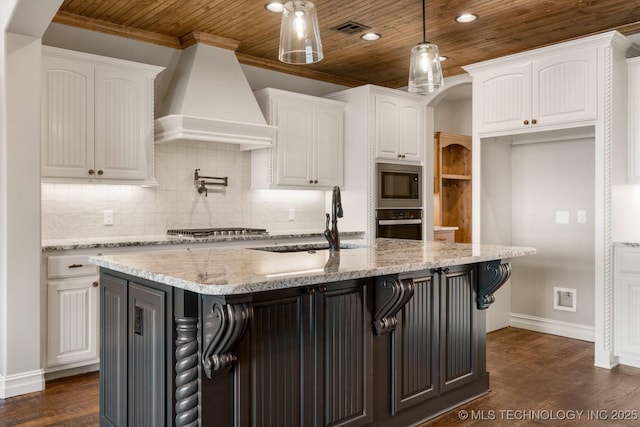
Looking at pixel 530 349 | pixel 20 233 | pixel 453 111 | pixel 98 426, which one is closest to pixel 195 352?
pixel 98 426

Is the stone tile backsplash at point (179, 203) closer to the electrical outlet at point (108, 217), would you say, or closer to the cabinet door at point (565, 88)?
the electrical outlet at point (108, 217)

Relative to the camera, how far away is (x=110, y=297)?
8.44 ft

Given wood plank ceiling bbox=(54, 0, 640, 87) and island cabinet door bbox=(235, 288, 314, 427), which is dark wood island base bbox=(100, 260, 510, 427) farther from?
wood plank ceiling bbox=(54, 0, 640, 87)

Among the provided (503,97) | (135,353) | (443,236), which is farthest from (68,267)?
(443,236)

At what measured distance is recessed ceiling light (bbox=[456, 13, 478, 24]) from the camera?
411 cm

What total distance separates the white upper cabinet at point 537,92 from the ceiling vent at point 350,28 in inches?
41.6

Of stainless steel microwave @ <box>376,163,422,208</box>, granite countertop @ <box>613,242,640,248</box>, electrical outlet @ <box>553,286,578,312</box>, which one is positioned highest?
stainless steel microwave @ <box>376,163,422,208</box>

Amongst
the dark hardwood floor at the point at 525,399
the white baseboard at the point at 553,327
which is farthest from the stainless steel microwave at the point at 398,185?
the dark hardwood floor at the point at 525,399

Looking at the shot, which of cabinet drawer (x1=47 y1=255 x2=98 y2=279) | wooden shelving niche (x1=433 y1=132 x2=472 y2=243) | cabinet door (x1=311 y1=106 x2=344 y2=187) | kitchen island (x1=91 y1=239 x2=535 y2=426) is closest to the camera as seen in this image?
kitchen island (x1=91 y1=239 x2=535 y2=426)

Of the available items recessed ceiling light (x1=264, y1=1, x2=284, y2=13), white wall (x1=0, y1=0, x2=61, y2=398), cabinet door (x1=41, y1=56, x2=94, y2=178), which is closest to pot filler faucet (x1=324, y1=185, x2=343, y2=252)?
recessed ceiling light (x1=264, y1=1, x2=284, y2=13)

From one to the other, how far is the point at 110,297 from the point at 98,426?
2.63 ft

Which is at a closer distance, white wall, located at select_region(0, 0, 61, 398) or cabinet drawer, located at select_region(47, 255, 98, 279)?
white wall, located at select_region(0, 0, 61, 398)

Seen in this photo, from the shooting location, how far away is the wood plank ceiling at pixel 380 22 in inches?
154

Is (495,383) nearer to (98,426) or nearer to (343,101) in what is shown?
(98,426)
